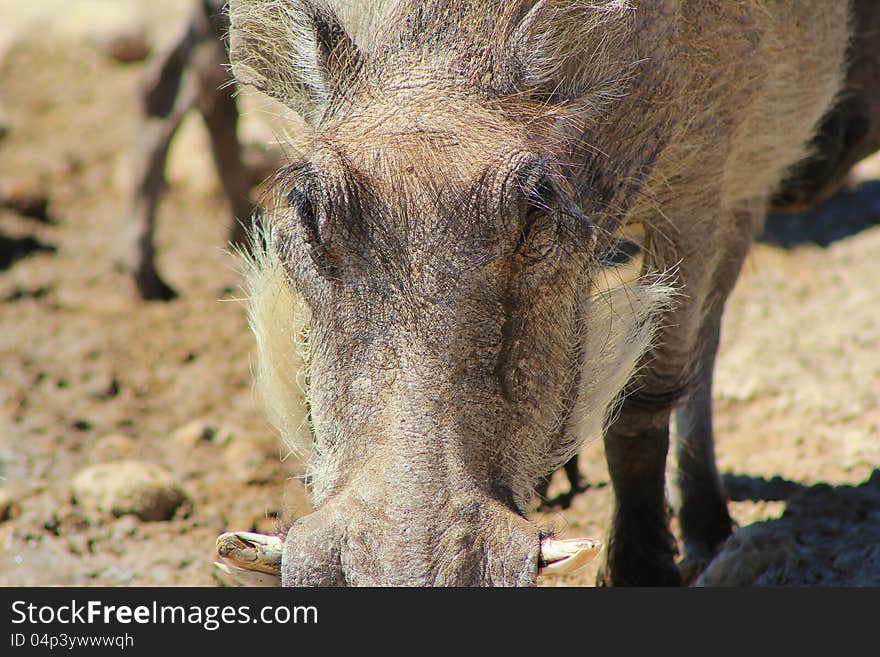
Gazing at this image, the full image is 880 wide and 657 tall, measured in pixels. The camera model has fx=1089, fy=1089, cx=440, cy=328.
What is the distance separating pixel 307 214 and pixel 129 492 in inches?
67.2

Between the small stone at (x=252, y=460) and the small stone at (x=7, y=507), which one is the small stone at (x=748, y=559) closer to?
the small stone at (x=252, y=460)

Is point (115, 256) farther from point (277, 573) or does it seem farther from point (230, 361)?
point (277, 573)

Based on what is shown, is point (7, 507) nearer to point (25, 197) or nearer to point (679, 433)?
point (679, 433)

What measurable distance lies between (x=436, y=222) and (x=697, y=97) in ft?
3.03

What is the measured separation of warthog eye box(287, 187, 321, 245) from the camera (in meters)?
2.05

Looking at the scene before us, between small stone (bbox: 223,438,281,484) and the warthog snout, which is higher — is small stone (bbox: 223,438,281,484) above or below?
above

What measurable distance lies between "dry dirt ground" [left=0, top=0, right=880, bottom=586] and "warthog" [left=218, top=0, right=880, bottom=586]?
0.85 ft

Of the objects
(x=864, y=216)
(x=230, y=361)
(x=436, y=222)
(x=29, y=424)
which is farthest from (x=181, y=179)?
(x=436, y=222)

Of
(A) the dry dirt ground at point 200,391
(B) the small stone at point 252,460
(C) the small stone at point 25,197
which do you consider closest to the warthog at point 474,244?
(A) the dry dirt ground at point 200,391

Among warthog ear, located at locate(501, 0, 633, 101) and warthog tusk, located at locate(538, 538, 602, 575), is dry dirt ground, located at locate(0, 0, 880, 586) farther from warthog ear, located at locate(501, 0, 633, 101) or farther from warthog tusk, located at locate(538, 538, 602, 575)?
warthog ear, located at locate(501, 0, 633, 101)

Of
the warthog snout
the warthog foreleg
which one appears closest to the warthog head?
the warthog snout

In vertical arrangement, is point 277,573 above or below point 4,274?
below

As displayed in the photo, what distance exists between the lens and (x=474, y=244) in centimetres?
196

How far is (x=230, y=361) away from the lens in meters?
4.86
